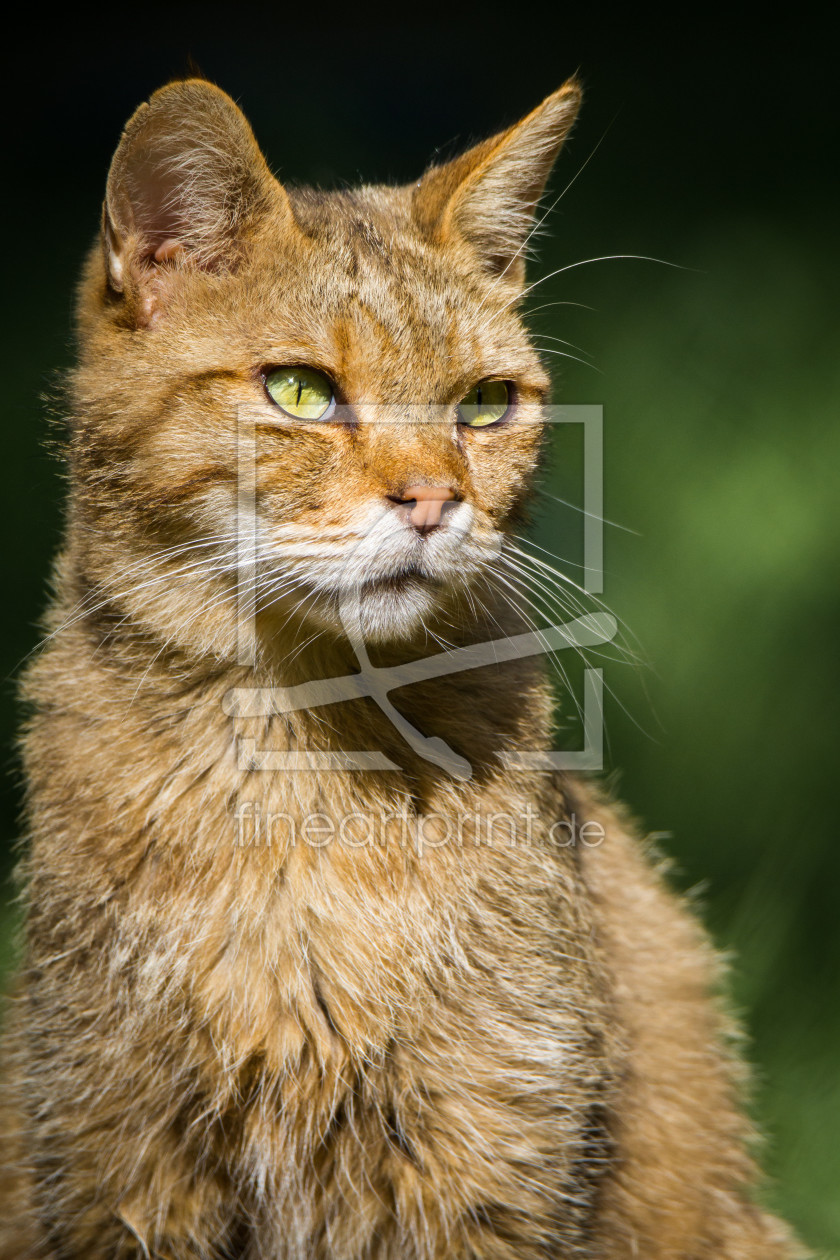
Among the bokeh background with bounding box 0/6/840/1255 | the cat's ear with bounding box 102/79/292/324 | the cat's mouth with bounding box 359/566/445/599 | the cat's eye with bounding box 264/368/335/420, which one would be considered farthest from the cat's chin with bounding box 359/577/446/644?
the bokeh background with bounding box 0/6/840/1255

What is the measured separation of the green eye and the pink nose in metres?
0.20

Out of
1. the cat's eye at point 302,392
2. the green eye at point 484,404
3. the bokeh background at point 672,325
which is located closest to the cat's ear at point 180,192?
the cat's eye at point 302,392

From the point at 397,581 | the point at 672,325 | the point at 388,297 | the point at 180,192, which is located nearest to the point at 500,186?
the point at 388,297

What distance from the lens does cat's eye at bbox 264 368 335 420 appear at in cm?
122

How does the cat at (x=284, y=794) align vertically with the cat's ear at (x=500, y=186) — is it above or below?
below

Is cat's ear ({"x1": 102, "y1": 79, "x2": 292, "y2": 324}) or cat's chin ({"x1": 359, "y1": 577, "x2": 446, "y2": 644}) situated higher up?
cat's ear ({"x1": 102, "y1": 79, "x2": 292, "y2": 324})

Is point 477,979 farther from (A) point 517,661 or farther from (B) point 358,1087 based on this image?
(A) point 517,661

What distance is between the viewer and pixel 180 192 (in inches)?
48.8

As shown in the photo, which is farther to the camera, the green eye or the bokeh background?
the bokeh background

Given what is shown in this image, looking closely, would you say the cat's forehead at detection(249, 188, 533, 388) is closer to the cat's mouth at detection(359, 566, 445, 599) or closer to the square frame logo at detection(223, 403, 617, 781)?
the square frame logo at detection(223, 403, 617, 781)

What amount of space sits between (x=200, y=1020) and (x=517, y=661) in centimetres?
53

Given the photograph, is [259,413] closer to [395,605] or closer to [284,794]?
[395,605]

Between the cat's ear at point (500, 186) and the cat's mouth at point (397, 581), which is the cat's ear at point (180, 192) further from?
the cat's mouth at point (397, 581)

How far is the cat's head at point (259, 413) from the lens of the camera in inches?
46.3
